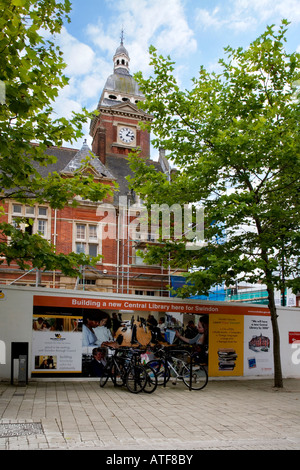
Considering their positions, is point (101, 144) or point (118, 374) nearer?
point (118, 374)

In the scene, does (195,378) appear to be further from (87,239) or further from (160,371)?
(87,239)

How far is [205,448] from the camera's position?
648cm

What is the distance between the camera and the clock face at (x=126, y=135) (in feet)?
141

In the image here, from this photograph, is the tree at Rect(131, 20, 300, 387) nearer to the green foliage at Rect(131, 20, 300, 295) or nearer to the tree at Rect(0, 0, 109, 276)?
the green foliage at Rect(131, 20, 300, 295)

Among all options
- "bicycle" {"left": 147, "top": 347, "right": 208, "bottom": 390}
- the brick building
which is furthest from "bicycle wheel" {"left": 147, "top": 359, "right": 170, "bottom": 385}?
the brick building

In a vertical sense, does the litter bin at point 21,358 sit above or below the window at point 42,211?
→ below

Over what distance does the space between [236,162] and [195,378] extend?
6.53m

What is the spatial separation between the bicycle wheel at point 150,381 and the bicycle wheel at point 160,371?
0.83 meters

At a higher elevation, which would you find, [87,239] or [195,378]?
[87,239]

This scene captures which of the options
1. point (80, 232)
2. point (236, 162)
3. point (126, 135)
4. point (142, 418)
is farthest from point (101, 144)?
point (142, 418)

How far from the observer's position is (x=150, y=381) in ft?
37.9

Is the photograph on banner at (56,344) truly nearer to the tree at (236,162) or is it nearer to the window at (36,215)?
the tree at (236,162)

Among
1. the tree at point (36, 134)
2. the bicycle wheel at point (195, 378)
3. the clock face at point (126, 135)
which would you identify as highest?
the clock face at point (126, 135)

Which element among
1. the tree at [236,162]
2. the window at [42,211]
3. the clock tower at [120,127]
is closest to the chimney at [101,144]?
the clock tower at [120,127]
